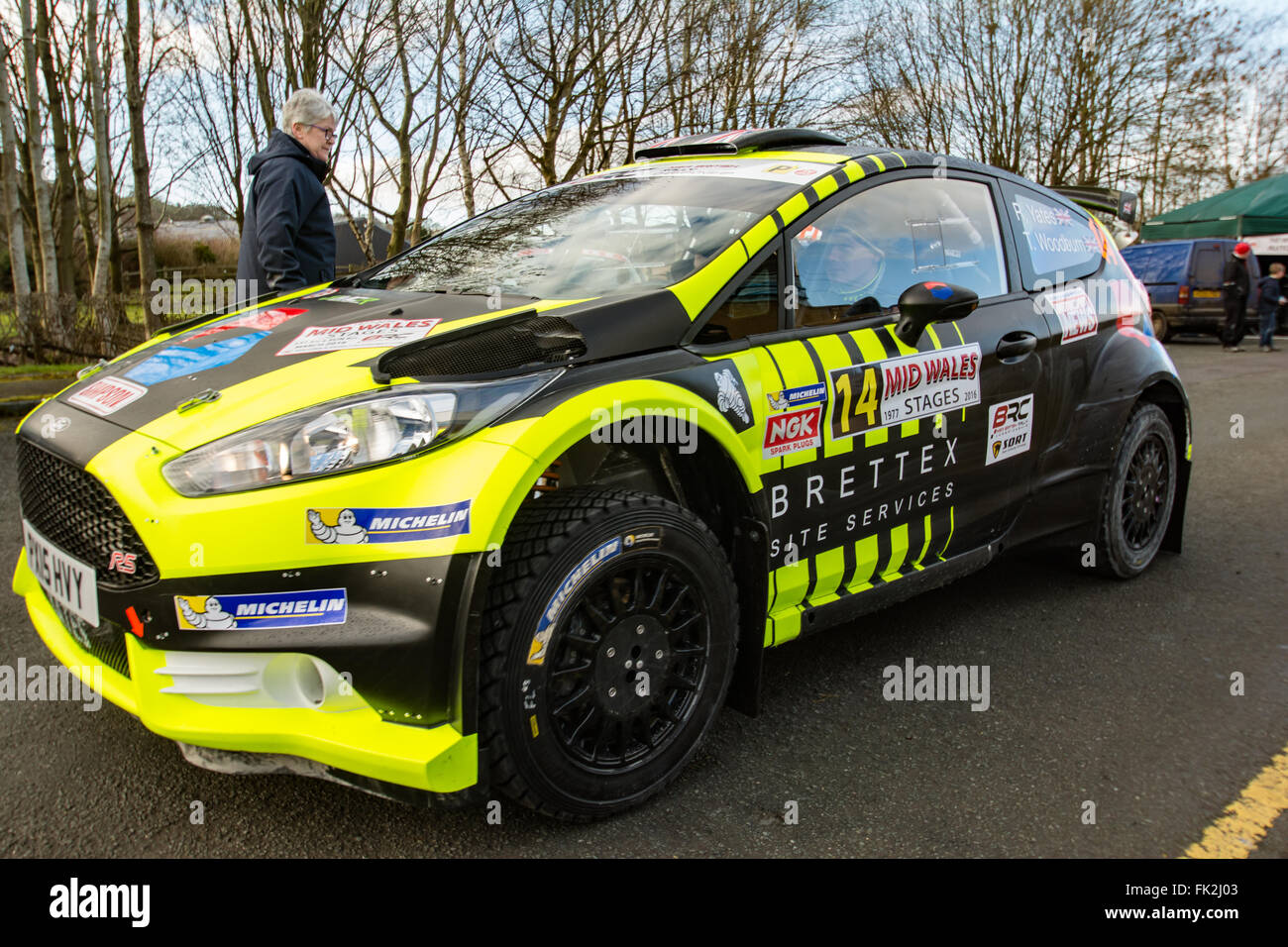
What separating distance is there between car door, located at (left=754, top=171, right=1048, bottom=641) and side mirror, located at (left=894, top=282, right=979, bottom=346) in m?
0.05

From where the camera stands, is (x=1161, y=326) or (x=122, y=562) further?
(x=1161, y=326)

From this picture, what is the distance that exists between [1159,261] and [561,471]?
19285 mm

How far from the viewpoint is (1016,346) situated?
3553mm

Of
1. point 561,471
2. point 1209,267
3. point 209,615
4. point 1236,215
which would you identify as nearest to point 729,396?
point 561,471

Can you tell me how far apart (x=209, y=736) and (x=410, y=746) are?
0.45 metres

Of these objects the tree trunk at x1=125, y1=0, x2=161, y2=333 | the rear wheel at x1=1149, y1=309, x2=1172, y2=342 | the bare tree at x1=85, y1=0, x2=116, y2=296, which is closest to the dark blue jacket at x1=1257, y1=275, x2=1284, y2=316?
the rear wheel at x1=1149, y1=309, x2=1172, y2=342

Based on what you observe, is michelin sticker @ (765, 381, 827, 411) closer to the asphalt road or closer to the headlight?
the headlight

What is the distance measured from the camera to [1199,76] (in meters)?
29.7

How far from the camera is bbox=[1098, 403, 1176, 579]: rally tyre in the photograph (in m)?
4.16

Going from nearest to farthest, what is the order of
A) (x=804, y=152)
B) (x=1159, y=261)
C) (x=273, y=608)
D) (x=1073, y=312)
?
1. (x=273, y=608)
2. (x=804, y=152)
3. (x=1073, y=312)
4. (x=1159, y=261)

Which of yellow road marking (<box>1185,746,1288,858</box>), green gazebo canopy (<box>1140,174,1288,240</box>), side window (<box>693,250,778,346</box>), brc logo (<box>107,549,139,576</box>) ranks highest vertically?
green gazebo canopy (<box>1140,174,1288,240</box>)

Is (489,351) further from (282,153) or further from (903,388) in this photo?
(282,153)

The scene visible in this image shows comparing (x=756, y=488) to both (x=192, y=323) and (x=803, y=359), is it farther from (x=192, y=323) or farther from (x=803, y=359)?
(x=192, y=323)

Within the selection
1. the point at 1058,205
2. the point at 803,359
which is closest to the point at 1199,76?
the point at 1058,205
